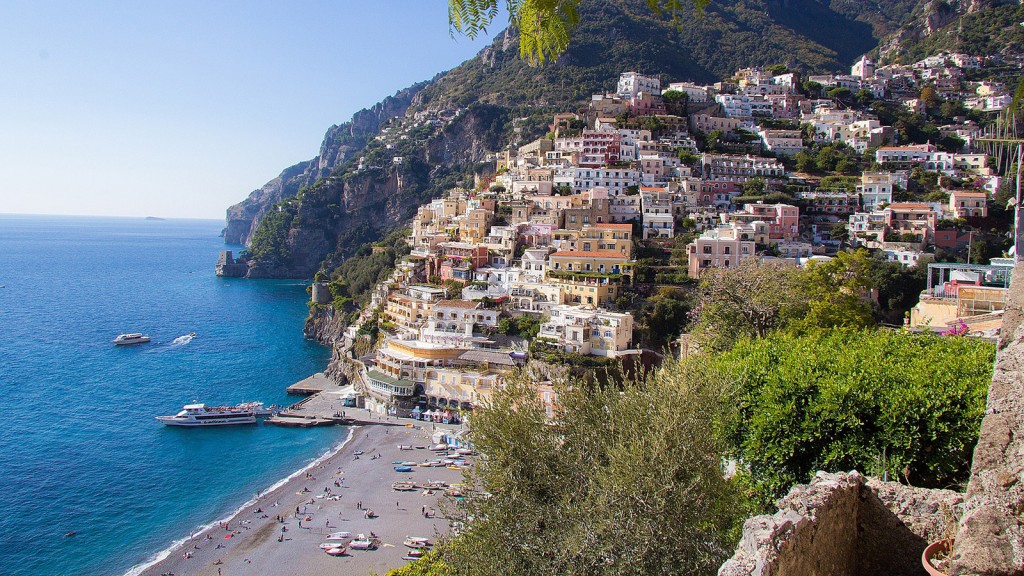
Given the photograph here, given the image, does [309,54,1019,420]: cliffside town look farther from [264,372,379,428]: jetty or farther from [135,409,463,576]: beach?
[135,409,463,576]: beach

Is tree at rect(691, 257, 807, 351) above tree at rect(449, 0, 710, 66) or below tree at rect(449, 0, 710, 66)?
below

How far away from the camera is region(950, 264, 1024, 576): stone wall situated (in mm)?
3711

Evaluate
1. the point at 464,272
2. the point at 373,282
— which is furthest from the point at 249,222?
the point at 464,272

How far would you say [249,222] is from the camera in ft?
589

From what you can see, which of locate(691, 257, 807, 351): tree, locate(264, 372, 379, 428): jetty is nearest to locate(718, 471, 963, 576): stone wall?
locate(691, 257, 807, 351): tree

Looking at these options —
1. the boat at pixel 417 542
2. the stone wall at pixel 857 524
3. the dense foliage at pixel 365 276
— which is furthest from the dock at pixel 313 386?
the stone wall at pixel 857 524

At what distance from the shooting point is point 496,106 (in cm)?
10100

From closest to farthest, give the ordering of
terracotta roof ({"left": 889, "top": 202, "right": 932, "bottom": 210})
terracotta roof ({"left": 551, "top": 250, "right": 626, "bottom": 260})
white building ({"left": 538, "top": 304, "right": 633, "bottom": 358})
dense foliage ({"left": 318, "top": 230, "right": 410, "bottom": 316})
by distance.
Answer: white building ({"left": 538, "top": 304, "right": 633, "bottom": 358}) < terracotta roof ({"left": 551, "top": 250, "right": 626, "bottom": 260}) < terracotta roof ({"left": 889, "top": 202, "right": 932, "bottom": 210}) < dense foliage ({"left": 318, "top": 230, "right": 410, "bottom": 316})

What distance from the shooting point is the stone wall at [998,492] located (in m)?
3.71

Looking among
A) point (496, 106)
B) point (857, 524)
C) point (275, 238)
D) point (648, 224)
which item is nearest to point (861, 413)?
point (857, 524)

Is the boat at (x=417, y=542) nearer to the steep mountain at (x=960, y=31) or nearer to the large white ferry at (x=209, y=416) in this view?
the large white ferry at (x=209, y=416)

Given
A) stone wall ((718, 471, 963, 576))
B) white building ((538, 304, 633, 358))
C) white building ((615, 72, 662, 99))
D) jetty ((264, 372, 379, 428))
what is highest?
white building ((615, 72, 662, 99))

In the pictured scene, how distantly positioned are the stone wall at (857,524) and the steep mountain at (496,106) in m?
80.6

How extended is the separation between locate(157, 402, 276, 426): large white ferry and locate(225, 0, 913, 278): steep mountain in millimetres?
54628
